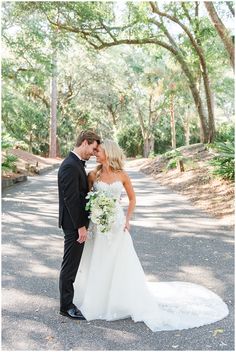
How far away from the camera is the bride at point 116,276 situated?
4.87 m

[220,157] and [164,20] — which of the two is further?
[164,20]

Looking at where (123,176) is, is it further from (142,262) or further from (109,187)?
(142,262)

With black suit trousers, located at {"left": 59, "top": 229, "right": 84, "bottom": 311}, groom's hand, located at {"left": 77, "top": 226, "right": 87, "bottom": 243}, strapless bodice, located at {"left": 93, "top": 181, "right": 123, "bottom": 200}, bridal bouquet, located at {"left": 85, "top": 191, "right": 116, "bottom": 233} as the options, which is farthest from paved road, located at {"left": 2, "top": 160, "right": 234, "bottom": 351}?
strapless bodice, located at {"left": 93, "top": 181, "right": 123, "bottom": 200}

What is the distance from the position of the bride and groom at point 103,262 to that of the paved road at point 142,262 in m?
0.17

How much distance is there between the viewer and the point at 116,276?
4.94m

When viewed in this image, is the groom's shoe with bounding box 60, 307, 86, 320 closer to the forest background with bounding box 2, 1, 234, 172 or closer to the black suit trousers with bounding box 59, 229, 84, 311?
the black suit trousers with bounding box 59, 229, 84, 311

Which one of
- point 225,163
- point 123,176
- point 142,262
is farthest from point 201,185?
point 123,176

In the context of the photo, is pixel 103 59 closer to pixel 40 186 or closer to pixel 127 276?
pixel 40 186

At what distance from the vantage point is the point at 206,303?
17.3 feet

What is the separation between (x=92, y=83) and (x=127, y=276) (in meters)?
41.3

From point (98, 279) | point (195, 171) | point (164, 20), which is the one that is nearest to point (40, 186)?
point (195, 171)

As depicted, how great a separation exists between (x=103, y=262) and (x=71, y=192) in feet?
2.98

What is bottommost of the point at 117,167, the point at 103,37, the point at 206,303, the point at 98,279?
the point at 206,303

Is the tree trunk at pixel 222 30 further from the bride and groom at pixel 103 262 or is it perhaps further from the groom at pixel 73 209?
the groom at pixel 73 209
